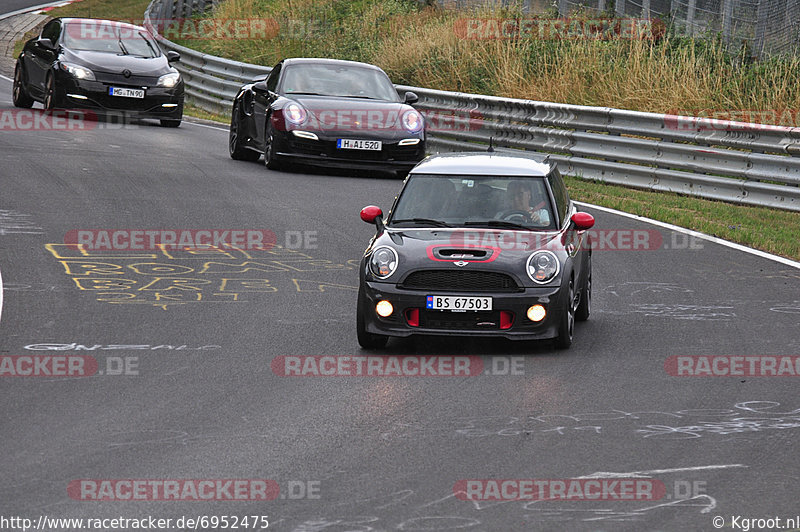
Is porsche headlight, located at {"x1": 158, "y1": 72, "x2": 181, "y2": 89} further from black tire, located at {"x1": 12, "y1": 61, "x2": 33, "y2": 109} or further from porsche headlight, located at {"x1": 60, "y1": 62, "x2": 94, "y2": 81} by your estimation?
black tire, located at {"x1": 12, "y1": 61, "x2": 33, "y2": 109}

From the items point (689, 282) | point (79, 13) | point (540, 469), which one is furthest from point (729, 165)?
point (79, 13)

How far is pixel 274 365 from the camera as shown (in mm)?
8805

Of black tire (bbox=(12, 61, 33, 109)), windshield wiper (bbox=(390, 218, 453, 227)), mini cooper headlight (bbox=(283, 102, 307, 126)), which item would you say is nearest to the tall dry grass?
mini cooper headlight (bbox=(283, 102, 307, 126))

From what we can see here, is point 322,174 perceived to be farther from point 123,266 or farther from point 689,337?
point 689,337

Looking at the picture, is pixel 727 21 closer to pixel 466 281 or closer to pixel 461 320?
pixel 466 281

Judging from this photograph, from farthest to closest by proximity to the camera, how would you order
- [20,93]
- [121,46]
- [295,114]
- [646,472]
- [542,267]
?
1. [20,93]
2. [121,46]
3. [295,114]
4. [542,267]
5. [646,472]

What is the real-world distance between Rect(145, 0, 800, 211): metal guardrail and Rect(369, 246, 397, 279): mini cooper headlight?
8.02 meters

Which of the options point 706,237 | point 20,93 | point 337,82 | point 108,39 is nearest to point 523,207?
point 706,237

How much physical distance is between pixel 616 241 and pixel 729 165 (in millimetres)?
3219

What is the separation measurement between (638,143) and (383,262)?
9.47 meters

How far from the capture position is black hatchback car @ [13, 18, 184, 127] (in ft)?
71.1

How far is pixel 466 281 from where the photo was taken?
927cm

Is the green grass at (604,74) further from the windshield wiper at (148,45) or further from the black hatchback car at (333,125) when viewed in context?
the windshield wiper at (148,45)

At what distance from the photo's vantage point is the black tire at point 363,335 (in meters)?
9.38
